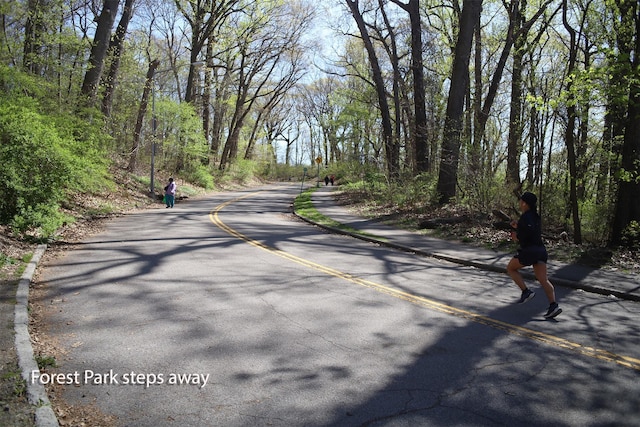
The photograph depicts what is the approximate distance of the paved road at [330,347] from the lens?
395 cm

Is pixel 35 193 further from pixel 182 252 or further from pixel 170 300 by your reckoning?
pixel 170 300

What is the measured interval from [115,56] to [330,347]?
21.4 meters

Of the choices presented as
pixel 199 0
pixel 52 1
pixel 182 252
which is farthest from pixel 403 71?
pixel 182 252

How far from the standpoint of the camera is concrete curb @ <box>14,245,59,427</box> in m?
3.64

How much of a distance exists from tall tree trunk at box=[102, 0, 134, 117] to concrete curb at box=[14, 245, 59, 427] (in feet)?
56.2

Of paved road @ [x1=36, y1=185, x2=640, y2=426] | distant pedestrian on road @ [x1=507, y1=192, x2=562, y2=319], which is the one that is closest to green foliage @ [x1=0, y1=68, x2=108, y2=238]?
paved road @ [x1=36, y1=185, x2=640, y2=426]

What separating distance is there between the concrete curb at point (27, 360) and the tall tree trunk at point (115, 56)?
1713 cm

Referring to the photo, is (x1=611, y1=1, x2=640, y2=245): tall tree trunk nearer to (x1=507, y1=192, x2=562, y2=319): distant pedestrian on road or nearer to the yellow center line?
(x1=507, y1=192, x2=562, y2=319): distant pedestrian on road

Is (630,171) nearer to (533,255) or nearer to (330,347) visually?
(533,255)

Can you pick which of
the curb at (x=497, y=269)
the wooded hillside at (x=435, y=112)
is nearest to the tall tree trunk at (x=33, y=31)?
the wooded hillside at (x=435, y=112)

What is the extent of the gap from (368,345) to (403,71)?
3163 cm

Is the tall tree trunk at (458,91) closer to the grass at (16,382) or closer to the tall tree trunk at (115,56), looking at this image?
the tall tree trunk at (115,56)

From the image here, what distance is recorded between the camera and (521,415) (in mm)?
3869

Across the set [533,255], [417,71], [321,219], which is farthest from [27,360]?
[417,71]
